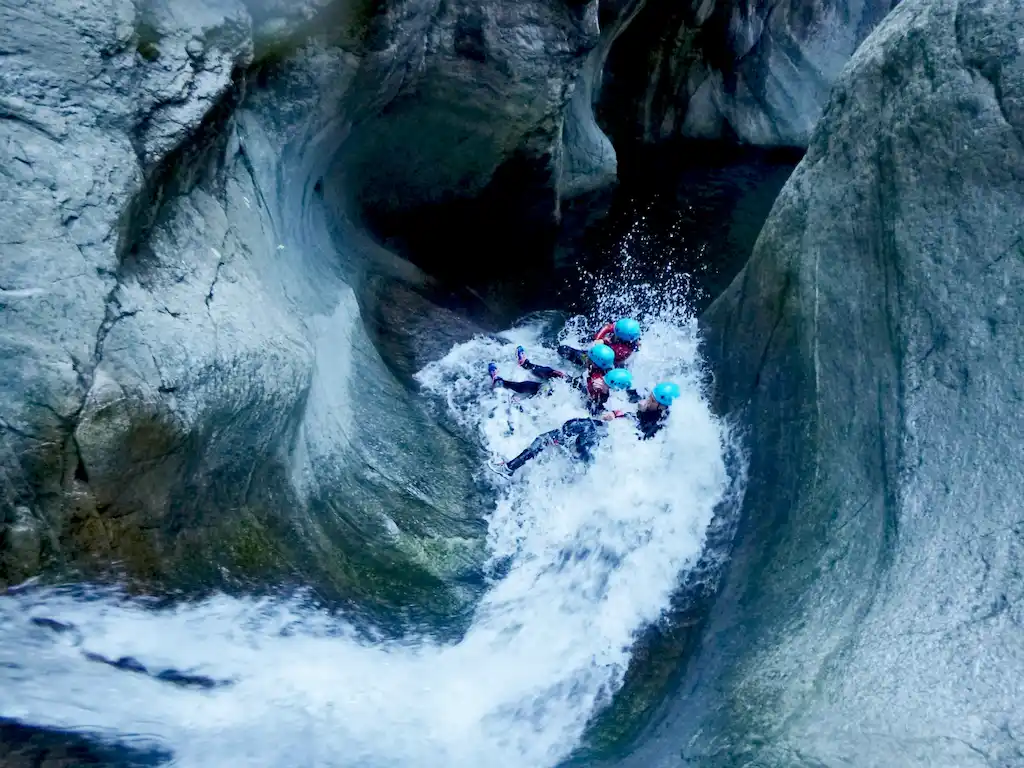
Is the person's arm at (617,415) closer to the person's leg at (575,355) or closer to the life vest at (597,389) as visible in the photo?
the life vest at (597,389)

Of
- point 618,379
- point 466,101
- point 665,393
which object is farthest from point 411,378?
point 466,101

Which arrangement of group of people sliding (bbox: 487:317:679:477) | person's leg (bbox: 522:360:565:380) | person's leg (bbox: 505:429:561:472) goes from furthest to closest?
person's leg (bbox: 522:360:565:380)
group of people sliding (bbox: 487:317:679:477)
person's leg (bbox: 505:429:561:472)

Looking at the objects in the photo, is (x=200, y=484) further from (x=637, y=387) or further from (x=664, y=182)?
(x=664, y=182)

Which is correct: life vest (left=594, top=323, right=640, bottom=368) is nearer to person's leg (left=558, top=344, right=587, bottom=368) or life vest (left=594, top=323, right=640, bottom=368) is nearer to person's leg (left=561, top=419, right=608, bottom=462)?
person's leg (left=558, top=344, right=587, bottom=368)

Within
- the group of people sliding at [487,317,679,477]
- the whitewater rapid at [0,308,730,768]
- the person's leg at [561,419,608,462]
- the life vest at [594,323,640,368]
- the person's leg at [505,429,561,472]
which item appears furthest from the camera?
the life vest at [594,323,640,368]

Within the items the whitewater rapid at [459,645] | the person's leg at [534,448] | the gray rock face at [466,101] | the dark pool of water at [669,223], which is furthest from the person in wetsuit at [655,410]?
the gray rock face at [466,101]

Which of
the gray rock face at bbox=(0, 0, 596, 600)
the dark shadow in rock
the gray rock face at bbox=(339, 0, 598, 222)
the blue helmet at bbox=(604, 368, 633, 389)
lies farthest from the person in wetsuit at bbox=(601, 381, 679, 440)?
the dark shadow in rock

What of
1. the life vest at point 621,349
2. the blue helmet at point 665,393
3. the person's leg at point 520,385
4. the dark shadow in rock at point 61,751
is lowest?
the dark shadow in rock at point 61,751
